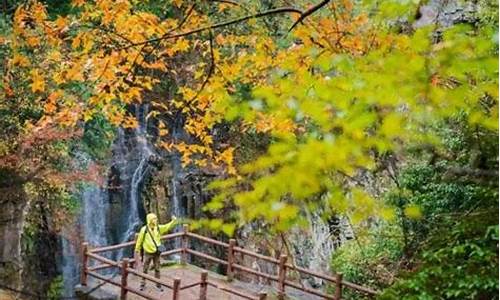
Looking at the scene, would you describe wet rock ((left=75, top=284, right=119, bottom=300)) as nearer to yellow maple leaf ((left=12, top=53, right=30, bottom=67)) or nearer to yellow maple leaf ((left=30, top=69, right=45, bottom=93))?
yellow maple leaf ((left=30, top=69, right=45, bottom=93))

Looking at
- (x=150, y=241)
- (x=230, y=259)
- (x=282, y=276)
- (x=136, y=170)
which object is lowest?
(x=282, y=276)

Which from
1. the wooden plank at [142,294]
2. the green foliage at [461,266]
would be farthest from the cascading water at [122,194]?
the green foliage at [461,266]

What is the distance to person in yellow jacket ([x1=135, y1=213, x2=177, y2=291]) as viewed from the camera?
1062cm

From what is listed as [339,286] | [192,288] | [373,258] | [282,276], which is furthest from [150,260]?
[373,258]

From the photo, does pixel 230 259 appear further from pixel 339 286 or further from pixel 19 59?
pixel 19 59

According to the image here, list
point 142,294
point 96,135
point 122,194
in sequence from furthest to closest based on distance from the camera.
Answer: point 122,194 < point 96,135 < point 142,294

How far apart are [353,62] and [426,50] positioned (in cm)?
47

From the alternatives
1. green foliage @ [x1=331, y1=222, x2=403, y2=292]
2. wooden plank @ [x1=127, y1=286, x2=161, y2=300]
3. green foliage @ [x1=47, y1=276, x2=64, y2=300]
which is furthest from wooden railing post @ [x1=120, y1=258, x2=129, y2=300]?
green foliage @ [x1=47, y1=276, x2=64, y2=300]

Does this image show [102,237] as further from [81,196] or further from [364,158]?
[364,158]

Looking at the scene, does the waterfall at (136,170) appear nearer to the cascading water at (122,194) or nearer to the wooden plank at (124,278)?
the cascading water at (122,194)

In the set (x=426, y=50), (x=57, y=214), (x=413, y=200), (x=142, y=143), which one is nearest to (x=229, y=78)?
(x=426, y=50)

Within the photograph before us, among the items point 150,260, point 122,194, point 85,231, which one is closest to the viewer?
point 150,260

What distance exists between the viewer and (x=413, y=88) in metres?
2.84

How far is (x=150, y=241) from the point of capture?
1091 cm
